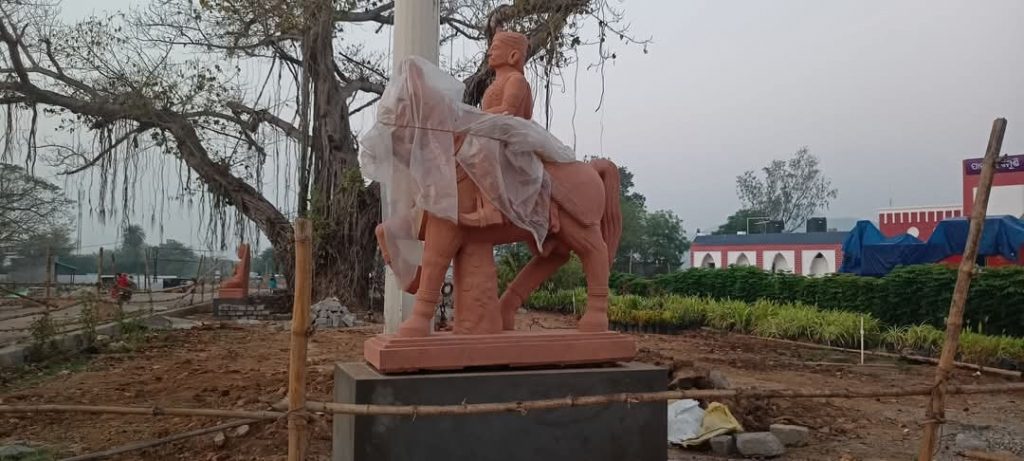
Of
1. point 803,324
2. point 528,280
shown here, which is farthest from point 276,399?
point 803,324

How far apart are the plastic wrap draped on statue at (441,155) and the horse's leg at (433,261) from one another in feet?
0.29

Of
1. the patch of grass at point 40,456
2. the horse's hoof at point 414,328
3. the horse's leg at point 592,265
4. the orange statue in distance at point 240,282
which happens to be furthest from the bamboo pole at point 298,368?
the orange statue in distance at point 240,282

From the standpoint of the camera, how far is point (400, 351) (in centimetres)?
310

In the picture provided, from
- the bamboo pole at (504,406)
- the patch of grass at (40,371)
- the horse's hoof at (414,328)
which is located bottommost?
the patch of grass at (40,371)

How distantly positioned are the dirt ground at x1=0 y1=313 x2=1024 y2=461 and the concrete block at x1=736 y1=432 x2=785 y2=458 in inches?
7.7

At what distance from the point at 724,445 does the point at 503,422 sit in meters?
1.99

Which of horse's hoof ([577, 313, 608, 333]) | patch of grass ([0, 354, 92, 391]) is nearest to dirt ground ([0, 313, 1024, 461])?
patch of grass ([0, 354, 92, 391])

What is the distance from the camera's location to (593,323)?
3.58 m

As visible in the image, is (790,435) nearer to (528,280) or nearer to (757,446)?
(757,446)

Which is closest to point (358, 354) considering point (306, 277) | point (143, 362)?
point (143, 362)

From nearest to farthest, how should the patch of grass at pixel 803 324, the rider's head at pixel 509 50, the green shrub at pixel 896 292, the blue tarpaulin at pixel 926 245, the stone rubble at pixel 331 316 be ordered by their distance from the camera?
the rider's head at pixel 509 50 < the patch of grass at pixel 803 324 < the green shrub at pixel 896 292 < the stone rubble at pixel 331 316 < the blue tarpaulin at pixel 926 245

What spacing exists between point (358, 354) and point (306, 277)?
608 cm

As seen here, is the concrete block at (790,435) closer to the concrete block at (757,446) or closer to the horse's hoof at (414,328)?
the concrete block at (757,446)

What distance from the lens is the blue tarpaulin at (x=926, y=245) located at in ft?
46.7
